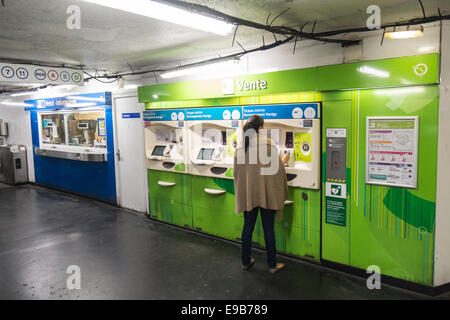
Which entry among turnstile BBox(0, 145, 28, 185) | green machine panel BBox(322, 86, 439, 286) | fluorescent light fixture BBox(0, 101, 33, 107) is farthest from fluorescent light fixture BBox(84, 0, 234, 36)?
turnstile BBox(0, 145, 28, 185)

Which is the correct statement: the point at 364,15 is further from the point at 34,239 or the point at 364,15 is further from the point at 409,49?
the point at 34,239

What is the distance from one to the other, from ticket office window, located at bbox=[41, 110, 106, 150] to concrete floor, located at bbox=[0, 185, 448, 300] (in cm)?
203

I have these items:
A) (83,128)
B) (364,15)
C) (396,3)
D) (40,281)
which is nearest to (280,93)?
(364,15)

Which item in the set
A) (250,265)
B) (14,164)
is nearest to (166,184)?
(250,265)

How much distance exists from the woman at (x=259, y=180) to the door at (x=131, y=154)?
3.00 meters

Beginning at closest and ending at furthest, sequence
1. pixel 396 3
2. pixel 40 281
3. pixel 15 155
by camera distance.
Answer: pixel 396 3 → pixel 40 281 → pixel 15 155

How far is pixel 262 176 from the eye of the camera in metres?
3.70

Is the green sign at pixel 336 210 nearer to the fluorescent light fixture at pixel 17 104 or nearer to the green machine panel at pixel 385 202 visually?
the green machine panel at pixel 385 202

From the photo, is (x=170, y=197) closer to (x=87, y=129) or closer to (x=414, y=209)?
(x=87, y=129)

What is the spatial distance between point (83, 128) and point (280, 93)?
5452 mm

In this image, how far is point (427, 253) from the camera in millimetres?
3318

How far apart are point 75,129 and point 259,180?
599 cm

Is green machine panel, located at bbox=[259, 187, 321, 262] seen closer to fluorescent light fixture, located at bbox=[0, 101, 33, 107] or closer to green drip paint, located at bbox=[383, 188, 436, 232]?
green drip paint, located at bbox=[383, 188, 436, 232]

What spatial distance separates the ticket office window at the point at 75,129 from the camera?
737 cm
